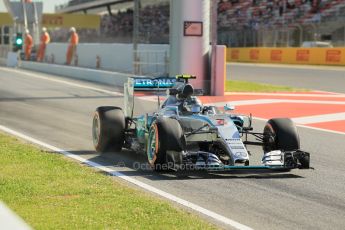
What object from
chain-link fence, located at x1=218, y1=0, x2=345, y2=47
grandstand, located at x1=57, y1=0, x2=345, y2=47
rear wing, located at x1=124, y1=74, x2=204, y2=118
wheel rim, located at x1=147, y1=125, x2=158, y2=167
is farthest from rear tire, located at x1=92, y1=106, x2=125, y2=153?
chain-link fence, located at x1=218, y1=0, x2=345, y2=47

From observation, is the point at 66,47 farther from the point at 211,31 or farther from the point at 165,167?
the point at 165,167

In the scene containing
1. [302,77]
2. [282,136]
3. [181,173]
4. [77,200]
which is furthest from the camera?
[302,77]

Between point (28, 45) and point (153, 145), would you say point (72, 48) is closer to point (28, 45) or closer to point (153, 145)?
point (28, 45)

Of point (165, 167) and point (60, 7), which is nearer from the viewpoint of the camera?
point (165, 167)

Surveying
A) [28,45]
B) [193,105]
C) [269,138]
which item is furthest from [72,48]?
[269,138]

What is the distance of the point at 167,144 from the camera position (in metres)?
7.71

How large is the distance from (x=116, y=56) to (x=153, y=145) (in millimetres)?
19683

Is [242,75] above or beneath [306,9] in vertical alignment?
beneath

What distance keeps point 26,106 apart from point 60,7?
79320mm

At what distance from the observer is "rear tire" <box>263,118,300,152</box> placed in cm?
834

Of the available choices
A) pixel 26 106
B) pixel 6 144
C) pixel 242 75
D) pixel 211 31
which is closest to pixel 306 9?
pixel 242 75

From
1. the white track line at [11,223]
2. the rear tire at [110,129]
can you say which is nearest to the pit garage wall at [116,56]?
the rear tire at [110,129]

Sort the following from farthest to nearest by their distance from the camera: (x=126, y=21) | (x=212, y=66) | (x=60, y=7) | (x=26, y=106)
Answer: (x=60, y=7) → (x=126, y=21) → (x=212, y=66) → (x=26, y=106)

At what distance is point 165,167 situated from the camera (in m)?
7.86
